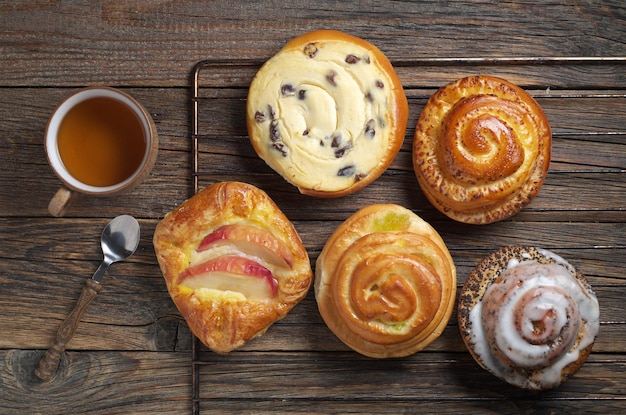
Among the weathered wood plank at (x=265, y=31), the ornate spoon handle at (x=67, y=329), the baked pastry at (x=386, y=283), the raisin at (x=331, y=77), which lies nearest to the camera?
the baked pastry at (x=386, y=283)

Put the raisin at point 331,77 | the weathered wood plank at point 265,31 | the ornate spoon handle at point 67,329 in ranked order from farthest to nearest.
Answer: the weathered wood plank at point 265,31, the ornate spoon handle at point 67,329, the raisin at point 331,77

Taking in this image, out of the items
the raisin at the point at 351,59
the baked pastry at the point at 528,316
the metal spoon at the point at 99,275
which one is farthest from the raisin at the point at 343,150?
the metal spoon at the point at 99,275

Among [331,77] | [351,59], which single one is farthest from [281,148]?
[351,59]

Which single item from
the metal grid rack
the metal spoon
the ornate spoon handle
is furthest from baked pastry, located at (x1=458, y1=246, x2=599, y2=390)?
the ornate spoon handle

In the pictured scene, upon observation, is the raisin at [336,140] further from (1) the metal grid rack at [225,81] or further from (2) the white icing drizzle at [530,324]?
(2) the white icing drizzle at [530,324]

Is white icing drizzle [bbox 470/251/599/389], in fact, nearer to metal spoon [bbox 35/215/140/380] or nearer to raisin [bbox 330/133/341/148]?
raisin [bbox 330/133/341/148]

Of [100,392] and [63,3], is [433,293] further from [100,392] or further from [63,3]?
[63,3]

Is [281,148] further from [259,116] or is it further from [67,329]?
[67,329]
